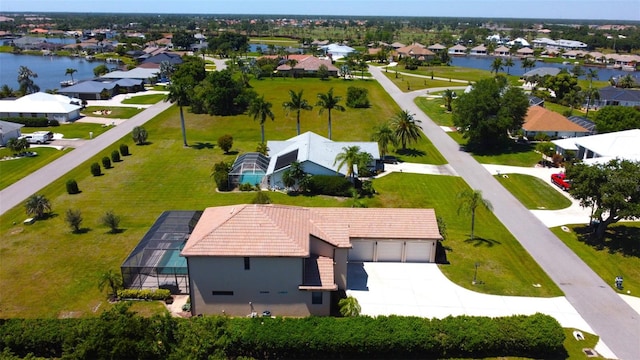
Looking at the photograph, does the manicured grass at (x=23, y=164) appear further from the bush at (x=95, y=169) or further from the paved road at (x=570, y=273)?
the paved road at (x=570, y=273)

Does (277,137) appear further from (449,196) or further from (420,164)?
(449,196)

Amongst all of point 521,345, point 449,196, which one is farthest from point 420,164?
point 521,345

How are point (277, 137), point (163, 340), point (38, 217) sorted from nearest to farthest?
point (163, 340), point (38, 217), point (277, 137)

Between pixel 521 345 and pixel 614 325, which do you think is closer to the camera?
pixel 521 345

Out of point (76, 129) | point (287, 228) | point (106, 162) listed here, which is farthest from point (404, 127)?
point (76, 129)

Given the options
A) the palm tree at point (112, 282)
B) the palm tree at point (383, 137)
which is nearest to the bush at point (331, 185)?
the palm tree at point (383, 137)

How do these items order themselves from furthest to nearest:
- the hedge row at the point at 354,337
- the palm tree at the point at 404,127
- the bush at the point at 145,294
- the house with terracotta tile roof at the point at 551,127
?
the house with terracotta tile roof at the point at 551,127 < the palm tree at the point at 404,127 < the bush at the point at 145,294 < the hedge row at the point at 354,337

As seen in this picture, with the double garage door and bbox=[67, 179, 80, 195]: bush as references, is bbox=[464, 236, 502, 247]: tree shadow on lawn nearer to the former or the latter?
the double garage door

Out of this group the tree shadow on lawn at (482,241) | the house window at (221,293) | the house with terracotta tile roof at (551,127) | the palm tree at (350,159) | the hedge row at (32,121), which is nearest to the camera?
the house window at (221,293)
